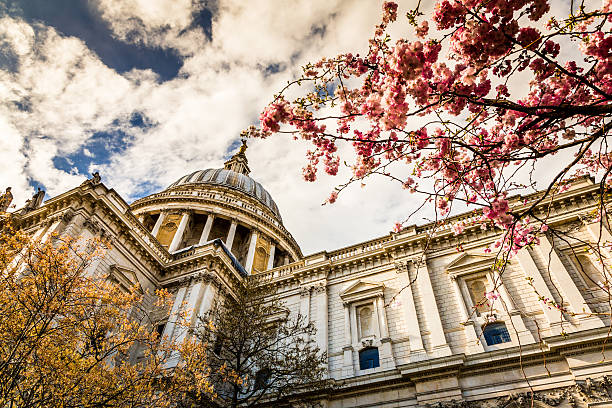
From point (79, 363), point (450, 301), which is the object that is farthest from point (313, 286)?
point (79, 363)

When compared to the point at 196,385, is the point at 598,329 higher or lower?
higher

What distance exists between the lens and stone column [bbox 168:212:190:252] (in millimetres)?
30066

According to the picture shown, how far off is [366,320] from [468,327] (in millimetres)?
4735

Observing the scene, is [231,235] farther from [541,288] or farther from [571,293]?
[571,293]

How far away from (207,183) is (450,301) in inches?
1258

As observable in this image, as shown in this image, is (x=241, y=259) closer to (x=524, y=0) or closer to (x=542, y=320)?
(x=542, y=320)

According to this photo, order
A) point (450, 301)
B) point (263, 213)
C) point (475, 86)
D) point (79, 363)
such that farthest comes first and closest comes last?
point (263, 213) → point (450, 301) → point (79, 363) → point (475, 86)

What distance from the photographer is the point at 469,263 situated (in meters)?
16.8

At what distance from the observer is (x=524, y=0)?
511 centimetres

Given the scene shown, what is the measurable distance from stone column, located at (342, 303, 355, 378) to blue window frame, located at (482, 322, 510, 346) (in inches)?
223

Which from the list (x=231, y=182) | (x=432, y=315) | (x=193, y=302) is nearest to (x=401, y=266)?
(x=432, y=315)

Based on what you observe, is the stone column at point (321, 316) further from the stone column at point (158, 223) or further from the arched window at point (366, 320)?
the stone column at point (158, 223)

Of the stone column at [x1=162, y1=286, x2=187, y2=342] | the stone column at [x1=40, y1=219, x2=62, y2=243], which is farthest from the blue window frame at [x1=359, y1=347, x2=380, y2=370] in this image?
the stone column at [x1=40, y1=219, x2=62, y2=243]

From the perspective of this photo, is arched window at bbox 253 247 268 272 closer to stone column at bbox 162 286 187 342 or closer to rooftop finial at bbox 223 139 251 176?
stone column at bbox 162 286 187 342
